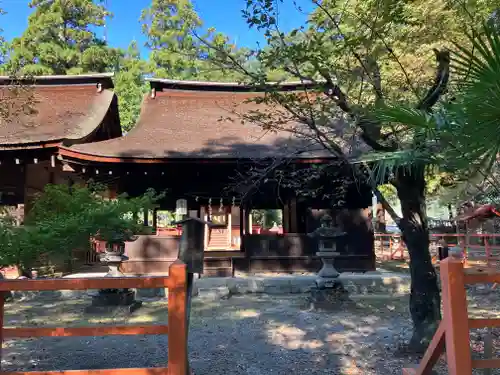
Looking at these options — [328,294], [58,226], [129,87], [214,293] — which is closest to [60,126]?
[214,293]

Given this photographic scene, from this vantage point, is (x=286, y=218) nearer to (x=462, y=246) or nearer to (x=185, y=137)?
(x=185, y=137)

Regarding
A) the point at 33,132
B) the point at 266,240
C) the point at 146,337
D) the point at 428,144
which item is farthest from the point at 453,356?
the point at 33,132

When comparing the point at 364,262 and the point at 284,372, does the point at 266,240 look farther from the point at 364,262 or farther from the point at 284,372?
the point at 284,372

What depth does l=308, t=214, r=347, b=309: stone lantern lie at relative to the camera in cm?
706

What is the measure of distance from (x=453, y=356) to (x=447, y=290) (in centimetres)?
40

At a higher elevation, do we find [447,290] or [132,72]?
[132,72]

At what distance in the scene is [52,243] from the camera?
4051 mm

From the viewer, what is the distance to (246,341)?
517 cm

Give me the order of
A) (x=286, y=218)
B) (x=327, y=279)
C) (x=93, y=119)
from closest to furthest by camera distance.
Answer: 1. (x=327, y=279)
2. (x=93, y=119)
3. (x=286, y=218)

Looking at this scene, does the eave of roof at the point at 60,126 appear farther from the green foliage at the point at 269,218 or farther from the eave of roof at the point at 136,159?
the green foliage at the point at 269,218

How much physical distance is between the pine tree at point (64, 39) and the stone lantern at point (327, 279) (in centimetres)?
1558

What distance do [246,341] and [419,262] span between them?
2355 millimetres

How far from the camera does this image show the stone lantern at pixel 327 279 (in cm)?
706

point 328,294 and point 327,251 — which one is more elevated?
point 327,251
